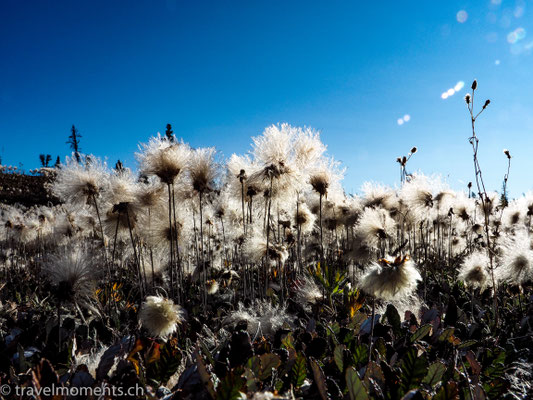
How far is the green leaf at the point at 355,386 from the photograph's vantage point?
4.68ft

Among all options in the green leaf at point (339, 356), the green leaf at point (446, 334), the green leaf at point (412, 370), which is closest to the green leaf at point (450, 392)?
the green leaf at point (412, 370)

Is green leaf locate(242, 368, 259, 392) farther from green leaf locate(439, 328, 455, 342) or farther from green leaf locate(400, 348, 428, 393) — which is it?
green leaf locate(439, 328, 455, 342)

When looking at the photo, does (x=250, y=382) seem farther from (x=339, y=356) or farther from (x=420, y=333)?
(x=420, y=333)

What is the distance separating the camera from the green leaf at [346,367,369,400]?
4.68 feet

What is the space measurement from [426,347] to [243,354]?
1.45 metres

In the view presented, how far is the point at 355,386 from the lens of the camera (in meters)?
1.44

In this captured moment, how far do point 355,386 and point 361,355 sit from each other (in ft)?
2.09

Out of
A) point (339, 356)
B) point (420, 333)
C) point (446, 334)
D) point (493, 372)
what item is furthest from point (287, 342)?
point (493, 372)

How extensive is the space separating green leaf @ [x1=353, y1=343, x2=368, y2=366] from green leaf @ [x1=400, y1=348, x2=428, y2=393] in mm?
357

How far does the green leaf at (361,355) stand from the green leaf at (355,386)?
0.59 m

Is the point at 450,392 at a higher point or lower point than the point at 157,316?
lower

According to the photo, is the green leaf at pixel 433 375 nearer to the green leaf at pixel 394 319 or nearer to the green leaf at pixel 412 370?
the green leaf at pixel 412 370

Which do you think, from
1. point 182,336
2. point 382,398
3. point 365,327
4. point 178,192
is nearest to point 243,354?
point 382,398

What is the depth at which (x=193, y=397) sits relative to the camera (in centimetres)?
151
